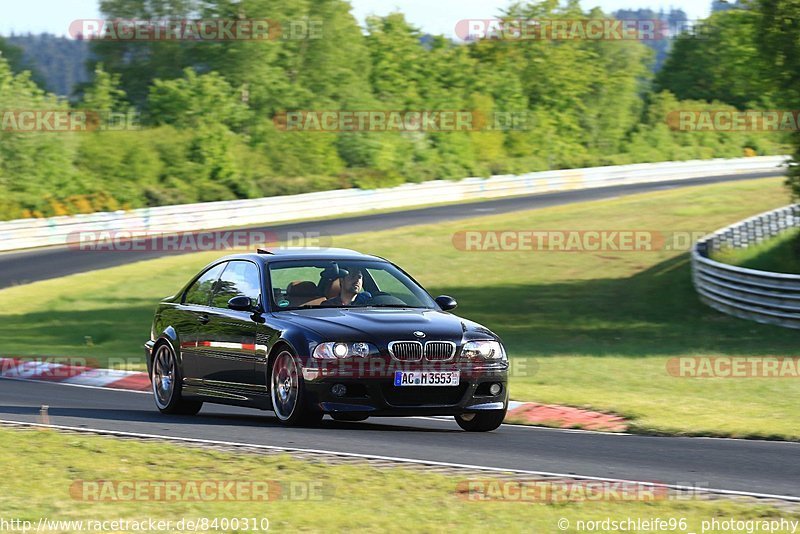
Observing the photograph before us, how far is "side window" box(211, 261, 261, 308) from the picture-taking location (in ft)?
36.9

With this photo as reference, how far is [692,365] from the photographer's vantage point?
18.5 metres

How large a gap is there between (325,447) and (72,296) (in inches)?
766

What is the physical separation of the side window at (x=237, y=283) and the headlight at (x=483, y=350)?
198 centimetres

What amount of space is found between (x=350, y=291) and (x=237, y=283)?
113 centimetres

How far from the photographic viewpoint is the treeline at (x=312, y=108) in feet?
157

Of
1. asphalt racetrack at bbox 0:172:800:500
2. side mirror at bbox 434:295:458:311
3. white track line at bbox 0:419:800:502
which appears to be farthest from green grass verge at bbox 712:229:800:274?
white track line at bbox 0:419:800:502

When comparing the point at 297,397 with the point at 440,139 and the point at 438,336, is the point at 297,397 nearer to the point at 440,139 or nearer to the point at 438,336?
the point at 438,336

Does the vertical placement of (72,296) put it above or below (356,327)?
below

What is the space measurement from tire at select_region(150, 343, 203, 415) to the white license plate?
9.00 ft

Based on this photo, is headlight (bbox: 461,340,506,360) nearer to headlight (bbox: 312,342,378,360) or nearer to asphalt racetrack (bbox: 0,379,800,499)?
asphalt racetrack (bbox: 0,379,800,499)

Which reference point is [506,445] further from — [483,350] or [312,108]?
[312,108]

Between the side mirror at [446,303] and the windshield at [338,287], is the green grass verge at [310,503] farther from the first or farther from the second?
the side mirror at [446,303]

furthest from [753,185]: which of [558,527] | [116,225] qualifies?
[558,527]

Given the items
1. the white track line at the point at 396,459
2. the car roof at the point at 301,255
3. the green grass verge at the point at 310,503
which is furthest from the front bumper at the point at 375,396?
the car roof at the point at 301,255
